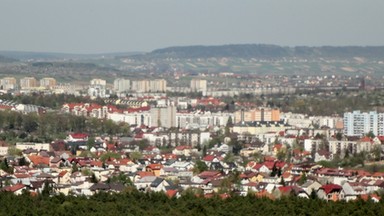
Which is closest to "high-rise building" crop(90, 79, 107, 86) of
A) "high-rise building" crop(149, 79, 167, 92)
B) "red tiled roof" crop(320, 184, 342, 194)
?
"high-rise building" crop(149, 79, 167, 92)

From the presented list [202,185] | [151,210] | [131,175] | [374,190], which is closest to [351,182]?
[374,190]

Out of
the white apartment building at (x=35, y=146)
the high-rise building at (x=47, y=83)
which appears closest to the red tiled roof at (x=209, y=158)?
the white apartment building at (x=35, y=146)

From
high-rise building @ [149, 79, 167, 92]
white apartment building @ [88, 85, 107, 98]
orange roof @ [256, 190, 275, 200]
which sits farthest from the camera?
high-rise building @ [149, 79, 167, 92]

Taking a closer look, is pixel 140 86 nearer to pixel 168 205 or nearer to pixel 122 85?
pixel 122 85

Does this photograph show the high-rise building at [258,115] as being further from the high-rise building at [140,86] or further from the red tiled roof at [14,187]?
the red tiled roof at [14,187]

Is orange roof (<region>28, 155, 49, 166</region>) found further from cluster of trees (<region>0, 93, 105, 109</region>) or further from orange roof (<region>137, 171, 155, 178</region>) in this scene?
cluster of trees (<region>0, 93, 105, 109</region>)

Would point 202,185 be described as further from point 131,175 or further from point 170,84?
point 170,84

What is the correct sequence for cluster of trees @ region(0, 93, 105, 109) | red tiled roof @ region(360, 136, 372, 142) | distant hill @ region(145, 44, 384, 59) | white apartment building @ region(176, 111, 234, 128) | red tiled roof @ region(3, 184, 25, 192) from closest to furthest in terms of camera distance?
1. red tiled roof @ region(3, 184, 25, 192)
2. red tiled roof @ region(360, 136, 372, 142)
3. white apartment building @ region(176, 111, 234, 128)
4. cluster of trees @ region(0, 93, 105, 109)
5. distant hill @ region(145, 44, 384, 59)
